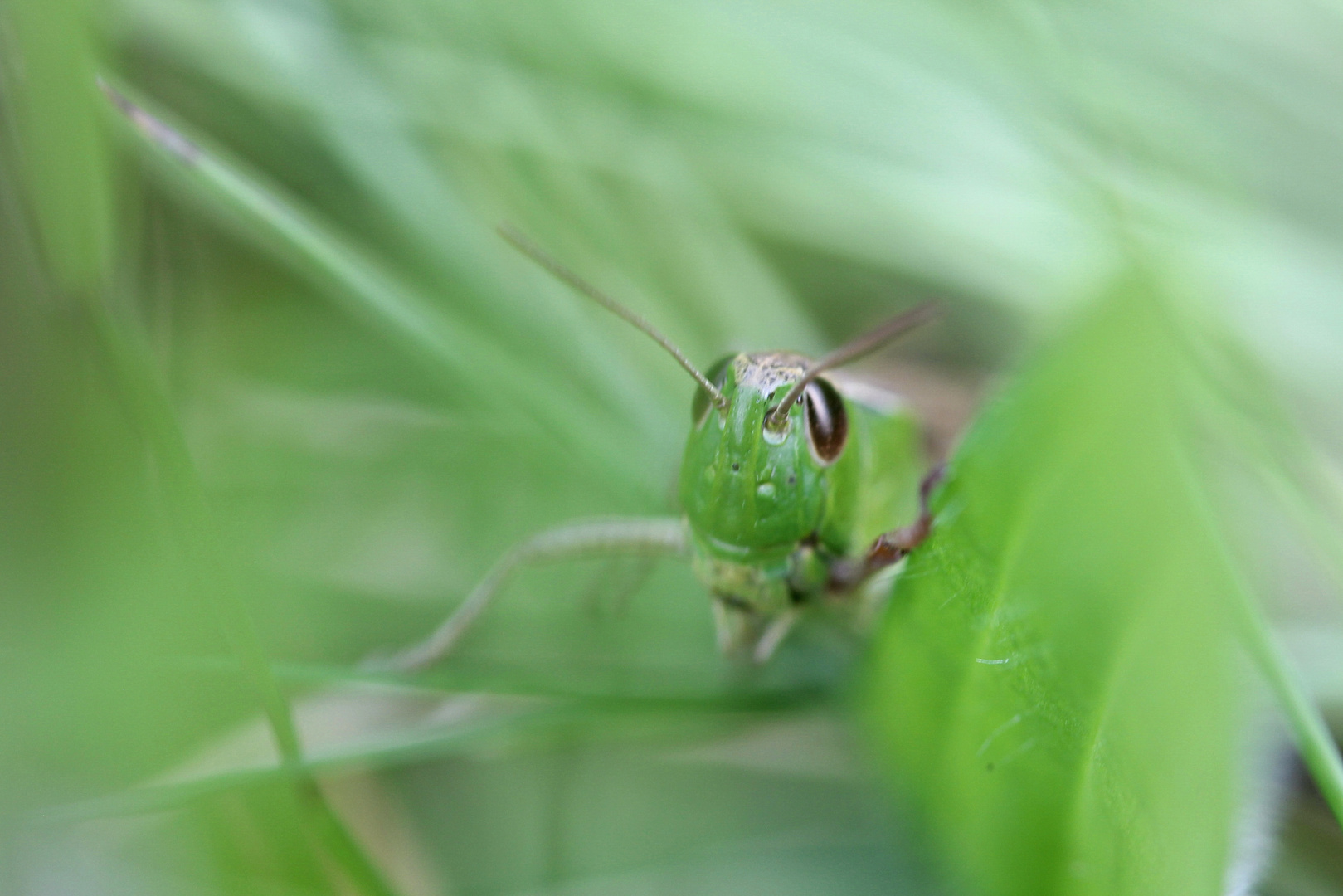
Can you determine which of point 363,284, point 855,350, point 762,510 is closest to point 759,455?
point 762,510

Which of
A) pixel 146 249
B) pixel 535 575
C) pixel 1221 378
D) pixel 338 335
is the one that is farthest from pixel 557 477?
pixel 1221 378

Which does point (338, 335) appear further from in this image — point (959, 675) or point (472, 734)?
point (959, 675)

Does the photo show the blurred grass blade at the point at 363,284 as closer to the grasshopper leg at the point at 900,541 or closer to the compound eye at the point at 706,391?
the compound eye at the point at 706,391

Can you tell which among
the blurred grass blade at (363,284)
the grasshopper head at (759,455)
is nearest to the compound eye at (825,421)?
the grasshopper head at (759,455)

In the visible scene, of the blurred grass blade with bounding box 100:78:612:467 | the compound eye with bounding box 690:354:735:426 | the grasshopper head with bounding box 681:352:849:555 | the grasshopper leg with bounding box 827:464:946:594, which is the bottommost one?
the grasshopper leg with bounding box 827:464:946:594

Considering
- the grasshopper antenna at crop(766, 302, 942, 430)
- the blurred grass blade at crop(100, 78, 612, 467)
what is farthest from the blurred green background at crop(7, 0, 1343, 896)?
the grasshopper antenna at crop(766, 302, 942, 430)

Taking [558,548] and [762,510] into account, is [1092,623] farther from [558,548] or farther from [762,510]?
[558,548]

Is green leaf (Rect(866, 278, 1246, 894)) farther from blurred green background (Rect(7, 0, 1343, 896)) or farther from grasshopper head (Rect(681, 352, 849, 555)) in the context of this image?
grasshopper head (Rect(681, 352, 849, 555))
